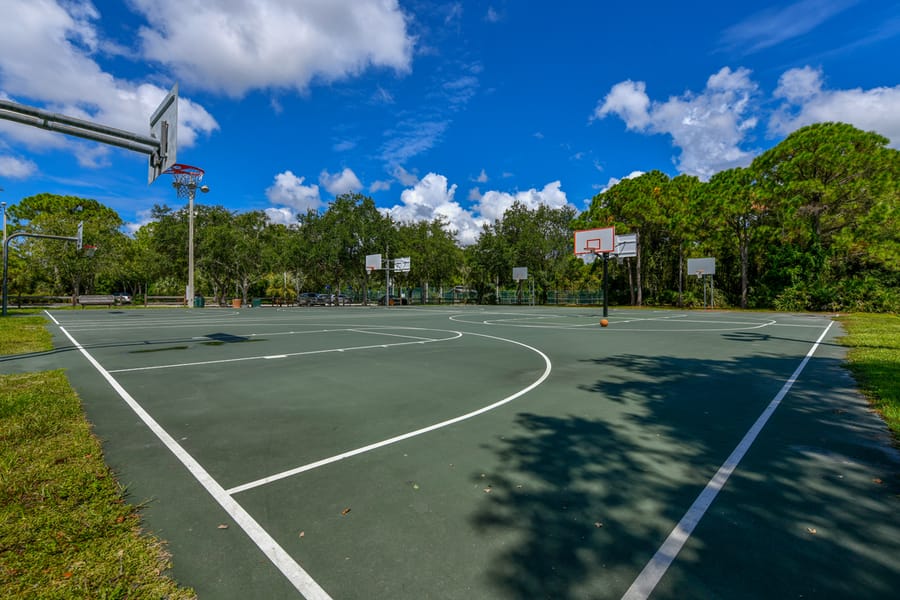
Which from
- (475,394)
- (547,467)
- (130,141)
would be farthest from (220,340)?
(547,467)

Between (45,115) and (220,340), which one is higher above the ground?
(45,115)

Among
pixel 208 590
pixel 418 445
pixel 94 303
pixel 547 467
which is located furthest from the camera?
pixel 94 303

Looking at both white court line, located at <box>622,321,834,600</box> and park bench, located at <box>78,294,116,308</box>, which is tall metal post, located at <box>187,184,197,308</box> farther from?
white court line, located at <box>622,321,834,600</box>

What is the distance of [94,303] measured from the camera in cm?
3947

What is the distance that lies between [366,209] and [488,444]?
4773 cm

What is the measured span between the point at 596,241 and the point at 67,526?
3144cm

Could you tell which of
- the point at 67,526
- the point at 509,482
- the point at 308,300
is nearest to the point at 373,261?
the point at 308,300

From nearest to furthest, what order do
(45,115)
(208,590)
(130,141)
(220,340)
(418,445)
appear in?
(208,590)
(418,445)
(45,115)
(130,141)
(220,340)

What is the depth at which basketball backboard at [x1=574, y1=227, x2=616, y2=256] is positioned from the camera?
1163 inches

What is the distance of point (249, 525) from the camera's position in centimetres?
274

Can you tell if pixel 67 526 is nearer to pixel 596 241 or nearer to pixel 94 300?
pixel 596 241

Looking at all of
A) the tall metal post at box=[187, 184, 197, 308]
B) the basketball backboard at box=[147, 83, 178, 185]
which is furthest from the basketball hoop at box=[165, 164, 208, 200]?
the basketball backboard at box=[147, 83, 178, 185]

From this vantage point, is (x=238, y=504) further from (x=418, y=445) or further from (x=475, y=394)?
(x=475, y=394)

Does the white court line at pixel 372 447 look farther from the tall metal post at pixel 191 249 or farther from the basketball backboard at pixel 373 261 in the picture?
the basketball backboard at pixel 373 261
